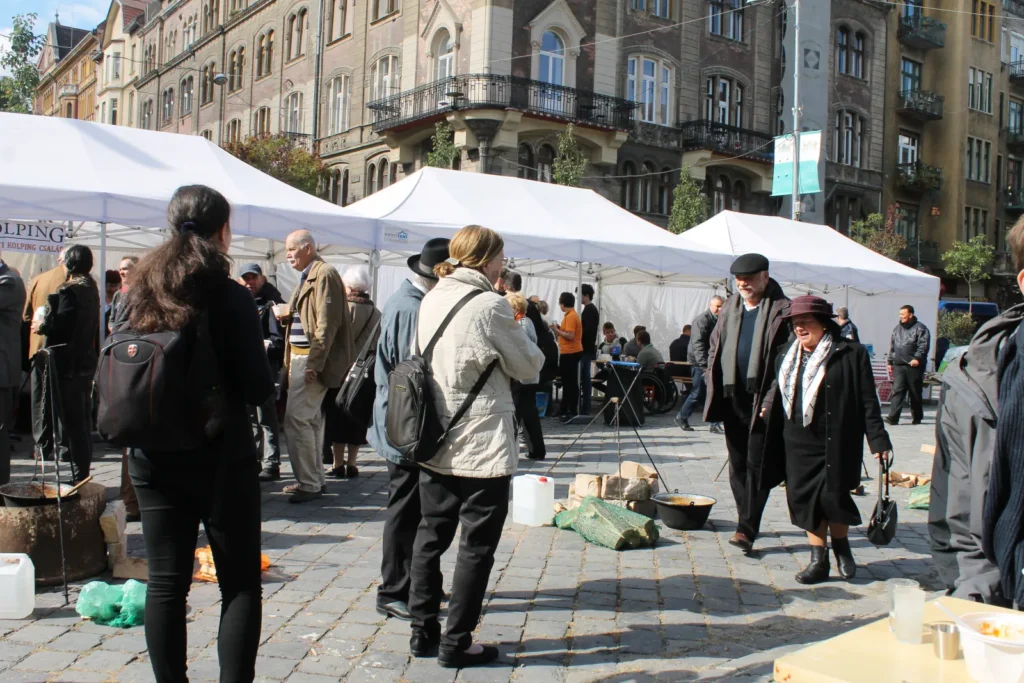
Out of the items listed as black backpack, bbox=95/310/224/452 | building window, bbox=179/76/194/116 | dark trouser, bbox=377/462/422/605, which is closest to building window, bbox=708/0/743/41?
building window, bbox=179/76/194/116

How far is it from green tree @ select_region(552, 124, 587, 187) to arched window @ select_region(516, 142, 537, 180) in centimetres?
156

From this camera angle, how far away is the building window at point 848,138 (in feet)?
120

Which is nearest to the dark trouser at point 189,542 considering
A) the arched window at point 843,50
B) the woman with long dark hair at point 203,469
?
the woman with long dark hair at point 203,469

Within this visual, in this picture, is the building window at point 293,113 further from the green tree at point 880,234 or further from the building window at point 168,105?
the green tree at point 880,234

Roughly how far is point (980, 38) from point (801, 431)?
144ft

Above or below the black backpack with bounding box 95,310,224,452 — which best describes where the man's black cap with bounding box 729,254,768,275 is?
above

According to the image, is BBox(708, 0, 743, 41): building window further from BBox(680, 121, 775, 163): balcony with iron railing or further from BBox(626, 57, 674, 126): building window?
BBox(680, 121, 775, 163): balcony with iron railing

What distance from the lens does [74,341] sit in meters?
6.54

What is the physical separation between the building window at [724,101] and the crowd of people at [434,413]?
26483 mm

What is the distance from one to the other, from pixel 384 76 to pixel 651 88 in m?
8.58

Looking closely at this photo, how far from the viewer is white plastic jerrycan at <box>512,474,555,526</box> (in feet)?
21.7

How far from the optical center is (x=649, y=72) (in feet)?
99.2

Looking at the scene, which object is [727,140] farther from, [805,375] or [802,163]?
[805,375]

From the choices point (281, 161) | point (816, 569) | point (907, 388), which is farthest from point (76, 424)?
point (281, 161)
